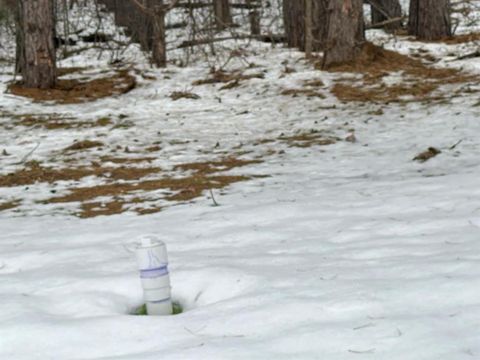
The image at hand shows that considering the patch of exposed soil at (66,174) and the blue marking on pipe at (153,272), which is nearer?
the blue marking on pipe at (153,272)

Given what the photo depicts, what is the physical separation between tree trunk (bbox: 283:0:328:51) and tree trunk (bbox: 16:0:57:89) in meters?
4.86

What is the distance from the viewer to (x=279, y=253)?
3.51m

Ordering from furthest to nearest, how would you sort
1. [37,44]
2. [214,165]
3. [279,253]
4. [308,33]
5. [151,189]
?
[308,33] → [37,44] → [214,165] → [151,189] → [279,253]

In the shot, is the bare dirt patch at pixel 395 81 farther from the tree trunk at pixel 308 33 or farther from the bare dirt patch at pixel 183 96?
the bare dirt patch at pixel 183 96

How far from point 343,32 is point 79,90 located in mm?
4487

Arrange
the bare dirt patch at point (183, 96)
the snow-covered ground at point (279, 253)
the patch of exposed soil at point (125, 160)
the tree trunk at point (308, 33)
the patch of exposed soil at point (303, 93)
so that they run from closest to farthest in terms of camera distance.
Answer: the snow-covered ground at point (279, 253) → the patch of exposed soil at point (125, 160) → the patch of exposed soil at point (303, 93) → the bare dirt patch at point (183, 96) → the tree trunk at point (308, 33)

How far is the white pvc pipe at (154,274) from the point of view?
8.66ft

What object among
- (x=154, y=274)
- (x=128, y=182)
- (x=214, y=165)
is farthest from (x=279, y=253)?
(x=214, y=165)

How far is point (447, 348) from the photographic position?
210 cm

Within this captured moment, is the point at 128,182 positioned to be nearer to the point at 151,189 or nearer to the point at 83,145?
the point at 151,189

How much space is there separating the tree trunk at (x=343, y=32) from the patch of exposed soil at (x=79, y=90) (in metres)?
3.45

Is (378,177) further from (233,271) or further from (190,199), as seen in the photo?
(233,271)

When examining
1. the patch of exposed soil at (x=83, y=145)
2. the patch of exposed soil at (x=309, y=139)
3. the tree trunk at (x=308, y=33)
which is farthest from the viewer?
the tree trunk at (x=308, y=33)

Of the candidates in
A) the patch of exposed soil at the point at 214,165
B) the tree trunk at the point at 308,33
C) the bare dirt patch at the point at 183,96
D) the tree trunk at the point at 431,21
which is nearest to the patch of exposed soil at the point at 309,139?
the patch of exposed soil at the point at 214,165
